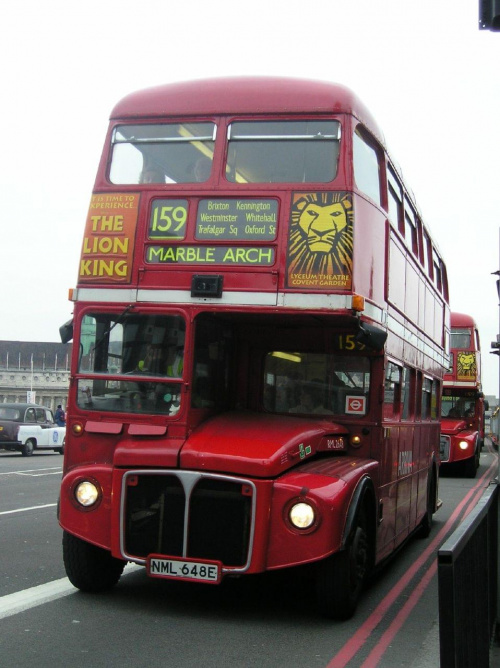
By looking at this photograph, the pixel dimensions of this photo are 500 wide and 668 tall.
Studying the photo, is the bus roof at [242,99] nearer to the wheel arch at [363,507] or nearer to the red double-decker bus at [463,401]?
the wheel arch at [363,507]

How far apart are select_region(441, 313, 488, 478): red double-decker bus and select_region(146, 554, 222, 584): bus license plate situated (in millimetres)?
20104

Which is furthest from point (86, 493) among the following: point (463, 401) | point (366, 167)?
point (463, 401)

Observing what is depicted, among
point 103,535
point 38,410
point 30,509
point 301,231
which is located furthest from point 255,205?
point 38,410

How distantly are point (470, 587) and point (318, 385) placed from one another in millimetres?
3924

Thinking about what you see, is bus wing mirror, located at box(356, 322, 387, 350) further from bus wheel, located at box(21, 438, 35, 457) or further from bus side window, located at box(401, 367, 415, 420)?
bus wheel, located at box(21, 438, 35, 457)

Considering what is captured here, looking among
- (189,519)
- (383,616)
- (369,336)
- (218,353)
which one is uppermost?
(369,336)

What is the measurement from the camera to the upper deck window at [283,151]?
26.1ft

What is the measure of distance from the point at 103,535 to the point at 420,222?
694cm

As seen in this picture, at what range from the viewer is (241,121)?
8.21 metres

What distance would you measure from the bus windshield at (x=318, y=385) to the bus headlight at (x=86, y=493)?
2.00 m

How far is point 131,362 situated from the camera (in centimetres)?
770

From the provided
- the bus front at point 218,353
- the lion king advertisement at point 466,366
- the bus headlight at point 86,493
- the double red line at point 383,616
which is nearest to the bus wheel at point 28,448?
the lion king advertisement at point 466,366

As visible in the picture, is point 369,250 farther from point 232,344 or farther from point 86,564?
point 86,564

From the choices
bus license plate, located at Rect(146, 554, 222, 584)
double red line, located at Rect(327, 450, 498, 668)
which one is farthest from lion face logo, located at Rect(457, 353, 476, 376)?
bus license plate, located at Rect(146, 554, 222, 584)
